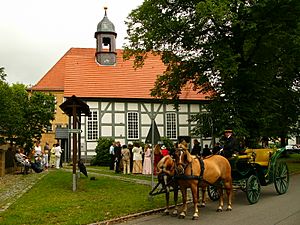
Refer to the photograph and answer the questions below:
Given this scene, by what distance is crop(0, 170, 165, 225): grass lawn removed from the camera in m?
9.84

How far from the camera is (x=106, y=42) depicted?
1684 inches

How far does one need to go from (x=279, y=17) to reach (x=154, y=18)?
619cm

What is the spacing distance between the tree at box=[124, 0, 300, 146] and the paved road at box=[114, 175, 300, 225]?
7675 mm

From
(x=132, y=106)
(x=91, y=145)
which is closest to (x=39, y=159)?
(x=91, y=145)

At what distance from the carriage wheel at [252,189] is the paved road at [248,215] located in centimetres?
18

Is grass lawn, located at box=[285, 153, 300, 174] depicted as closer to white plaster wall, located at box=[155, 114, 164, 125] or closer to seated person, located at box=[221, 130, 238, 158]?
white plaster wall, located at box=[155, 114, 164, 125]

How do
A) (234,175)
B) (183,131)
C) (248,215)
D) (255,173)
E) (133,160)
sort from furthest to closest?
(183,131) < (133,160) < (255,173) < (234,175) < (248,215)

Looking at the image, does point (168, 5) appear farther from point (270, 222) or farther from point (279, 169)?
point (270, 222)

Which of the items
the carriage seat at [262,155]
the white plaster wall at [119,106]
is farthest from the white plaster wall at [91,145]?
the carriage seat at [262,155]

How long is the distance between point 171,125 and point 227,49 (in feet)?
61.5

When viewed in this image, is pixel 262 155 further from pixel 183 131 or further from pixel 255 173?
pixel 183 131

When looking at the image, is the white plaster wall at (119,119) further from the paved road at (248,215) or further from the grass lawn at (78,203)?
the paved road at (248,215)

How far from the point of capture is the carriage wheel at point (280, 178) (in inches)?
542

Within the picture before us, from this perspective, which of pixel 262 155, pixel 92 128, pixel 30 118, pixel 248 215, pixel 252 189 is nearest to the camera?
pixel 248 215
